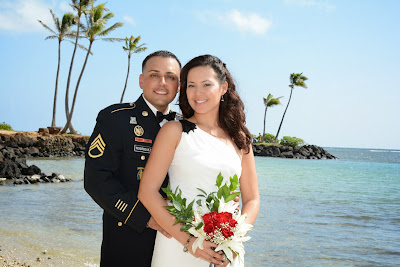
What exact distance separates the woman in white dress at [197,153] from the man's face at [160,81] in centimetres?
22

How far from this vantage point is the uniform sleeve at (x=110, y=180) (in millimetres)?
2727

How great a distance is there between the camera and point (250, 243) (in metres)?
9.12

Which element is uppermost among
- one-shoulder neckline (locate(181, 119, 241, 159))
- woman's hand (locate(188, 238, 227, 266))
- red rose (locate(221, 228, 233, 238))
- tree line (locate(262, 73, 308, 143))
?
tree line (locate(262, 73, 308, 143))

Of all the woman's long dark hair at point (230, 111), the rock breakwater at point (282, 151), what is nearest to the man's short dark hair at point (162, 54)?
the woman's long dark hair at point (230, 111)

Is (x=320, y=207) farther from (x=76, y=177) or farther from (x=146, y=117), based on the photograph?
(x=146, y=117)

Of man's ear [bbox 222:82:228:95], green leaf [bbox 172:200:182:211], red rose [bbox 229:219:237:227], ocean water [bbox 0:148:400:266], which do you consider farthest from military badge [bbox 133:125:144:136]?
ocean water [bbox 0:148:400:266]

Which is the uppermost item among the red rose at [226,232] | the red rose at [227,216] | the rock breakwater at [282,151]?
the red rose at [227,216]

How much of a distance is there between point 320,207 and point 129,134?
1425 centimetres

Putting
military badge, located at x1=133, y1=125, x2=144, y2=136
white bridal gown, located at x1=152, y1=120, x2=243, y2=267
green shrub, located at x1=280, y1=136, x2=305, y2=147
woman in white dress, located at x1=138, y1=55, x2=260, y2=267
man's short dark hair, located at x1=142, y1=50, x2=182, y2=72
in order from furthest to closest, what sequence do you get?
green shrub, located at x1=280, y1=136, x2=305, y2=147 → man's short dark hair, located at x1=142, y1=50, x2=182, y2=72 → military badge, located at x1=133, y1=125, x2=144, y2=136 → white bridal gown, located at x1=152, y1=120, x2=243, y2=267 → woman in white dress, located at x1=138, y1=55, x2=260, y2=267

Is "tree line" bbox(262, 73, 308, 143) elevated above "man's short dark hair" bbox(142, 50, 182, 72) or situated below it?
above

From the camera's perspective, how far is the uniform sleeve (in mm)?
2727

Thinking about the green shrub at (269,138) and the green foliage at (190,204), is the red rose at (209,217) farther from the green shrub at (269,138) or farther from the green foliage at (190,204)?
the green shrub at (269,138)

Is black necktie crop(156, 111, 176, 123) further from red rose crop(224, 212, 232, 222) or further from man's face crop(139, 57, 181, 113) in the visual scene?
red rose crop(224, 212, 232, 222)

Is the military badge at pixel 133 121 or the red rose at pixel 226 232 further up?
the military badge at pixel 133 121
